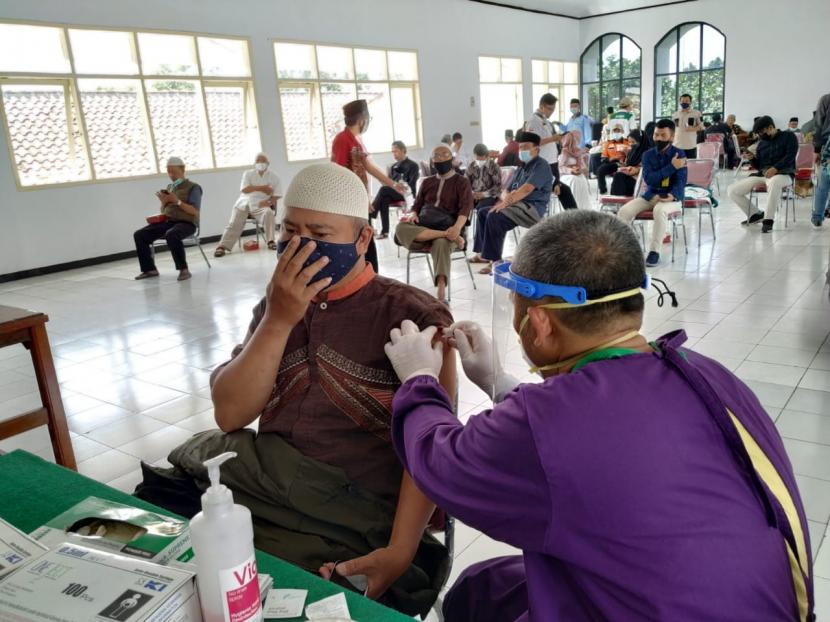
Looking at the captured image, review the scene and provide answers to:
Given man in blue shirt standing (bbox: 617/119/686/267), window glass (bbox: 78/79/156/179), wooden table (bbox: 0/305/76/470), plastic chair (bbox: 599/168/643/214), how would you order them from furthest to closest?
window glass (bbox: 78/79/156/179) → plastic chair (bbox: 599/168/643/214) → man in blue shirt standing (bbox: 617/119/686/267) → wooden table (bbox: 0/305/76/470)

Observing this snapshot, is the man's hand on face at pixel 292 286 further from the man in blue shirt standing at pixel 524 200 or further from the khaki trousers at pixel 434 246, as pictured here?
the man in blue shirt standing at pixel 524 200

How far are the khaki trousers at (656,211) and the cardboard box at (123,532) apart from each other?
5.89 m

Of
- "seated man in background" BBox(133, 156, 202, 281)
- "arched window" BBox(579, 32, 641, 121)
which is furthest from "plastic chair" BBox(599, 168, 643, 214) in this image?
"arched window" BBox(579, 32, 641, 121)

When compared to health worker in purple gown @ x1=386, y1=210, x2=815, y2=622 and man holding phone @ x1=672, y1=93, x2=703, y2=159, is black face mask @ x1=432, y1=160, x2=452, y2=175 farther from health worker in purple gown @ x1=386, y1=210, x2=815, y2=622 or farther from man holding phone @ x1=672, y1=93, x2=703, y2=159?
man holding phone @ x1=672, y1=93, x2=703, y2=159

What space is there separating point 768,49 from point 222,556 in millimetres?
17127

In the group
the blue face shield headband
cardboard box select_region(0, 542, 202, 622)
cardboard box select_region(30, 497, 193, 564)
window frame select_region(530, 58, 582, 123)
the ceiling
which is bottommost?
cardboard box select_region(30, 497, 193, 564)

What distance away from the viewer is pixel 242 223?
28.5 ft

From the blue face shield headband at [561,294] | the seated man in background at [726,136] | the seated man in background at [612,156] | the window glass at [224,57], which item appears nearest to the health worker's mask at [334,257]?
the blue face shield headband at [561,294]

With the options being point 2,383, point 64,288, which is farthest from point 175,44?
point 2,383

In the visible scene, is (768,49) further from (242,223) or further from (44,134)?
(44,134)

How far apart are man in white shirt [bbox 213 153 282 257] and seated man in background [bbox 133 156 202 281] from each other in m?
1.18

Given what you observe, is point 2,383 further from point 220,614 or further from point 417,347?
point 220,614

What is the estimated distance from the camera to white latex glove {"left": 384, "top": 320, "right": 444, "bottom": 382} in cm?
124

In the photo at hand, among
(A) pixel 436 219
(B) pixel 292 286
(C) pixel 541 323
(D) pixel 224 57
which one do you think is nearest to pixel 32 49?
(D) pixel 224 57
